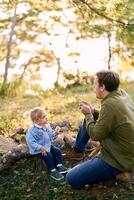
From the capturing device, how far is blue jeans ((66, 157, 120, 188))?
4.80 meters

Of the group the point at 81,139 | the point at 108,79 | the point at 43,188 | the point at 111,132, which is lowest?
the point at 43,188

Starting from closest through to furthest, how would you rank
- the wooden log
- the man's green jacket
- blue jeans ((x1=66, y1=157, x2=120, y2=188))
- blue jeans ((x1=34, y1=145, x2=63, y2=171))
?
the man's green jacket
blue jeans ((x1=66, y1=157, x2=120, y2=188))
blue jeans ((x1=34, y1=145, x2=63, y2=171))
the wooden log

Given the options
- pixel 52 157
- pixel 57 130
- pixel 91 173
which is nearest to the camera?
pixel 91 173

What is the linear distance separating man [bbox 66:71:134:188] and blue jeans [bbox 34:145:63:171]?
57 cm

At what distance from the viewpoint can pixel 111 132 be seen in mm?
4754

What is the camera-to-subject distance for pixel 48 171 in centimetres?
548

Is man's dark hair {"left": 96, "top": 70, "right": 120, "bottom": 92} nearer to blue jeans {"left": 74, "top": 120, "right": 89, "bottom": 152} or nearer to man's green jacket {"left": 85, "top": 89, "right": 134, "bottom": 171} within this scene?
man's green jacket {"left": 85, "top": 89, "right": 134, "bottom": 171}

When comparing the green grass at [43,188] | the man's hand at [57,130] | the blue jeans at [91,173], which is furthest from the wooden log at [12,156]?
the blue jeans at [91,173]

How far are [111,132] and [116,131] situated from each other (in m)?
0.06

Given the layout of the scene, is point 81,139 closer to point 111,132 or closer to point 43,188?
point 43,188

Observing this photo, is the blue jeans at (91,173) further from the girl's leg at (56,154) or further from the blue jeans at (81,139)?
the blue jeans at (81,139)

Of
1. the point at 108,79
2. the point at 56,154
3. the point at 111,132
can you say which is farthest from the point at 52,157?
the point at 108,79

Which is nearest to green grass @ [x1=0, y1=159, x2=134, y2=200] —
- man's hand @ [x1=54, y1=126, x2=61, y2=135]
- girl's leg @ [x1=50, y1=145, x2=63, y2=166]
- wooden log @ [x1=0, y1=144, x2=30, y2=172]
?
wooden log @ [x1=0, y1=144, x2=30, y2=172]

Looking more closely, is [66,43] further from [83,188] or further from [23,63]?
[83,188]
